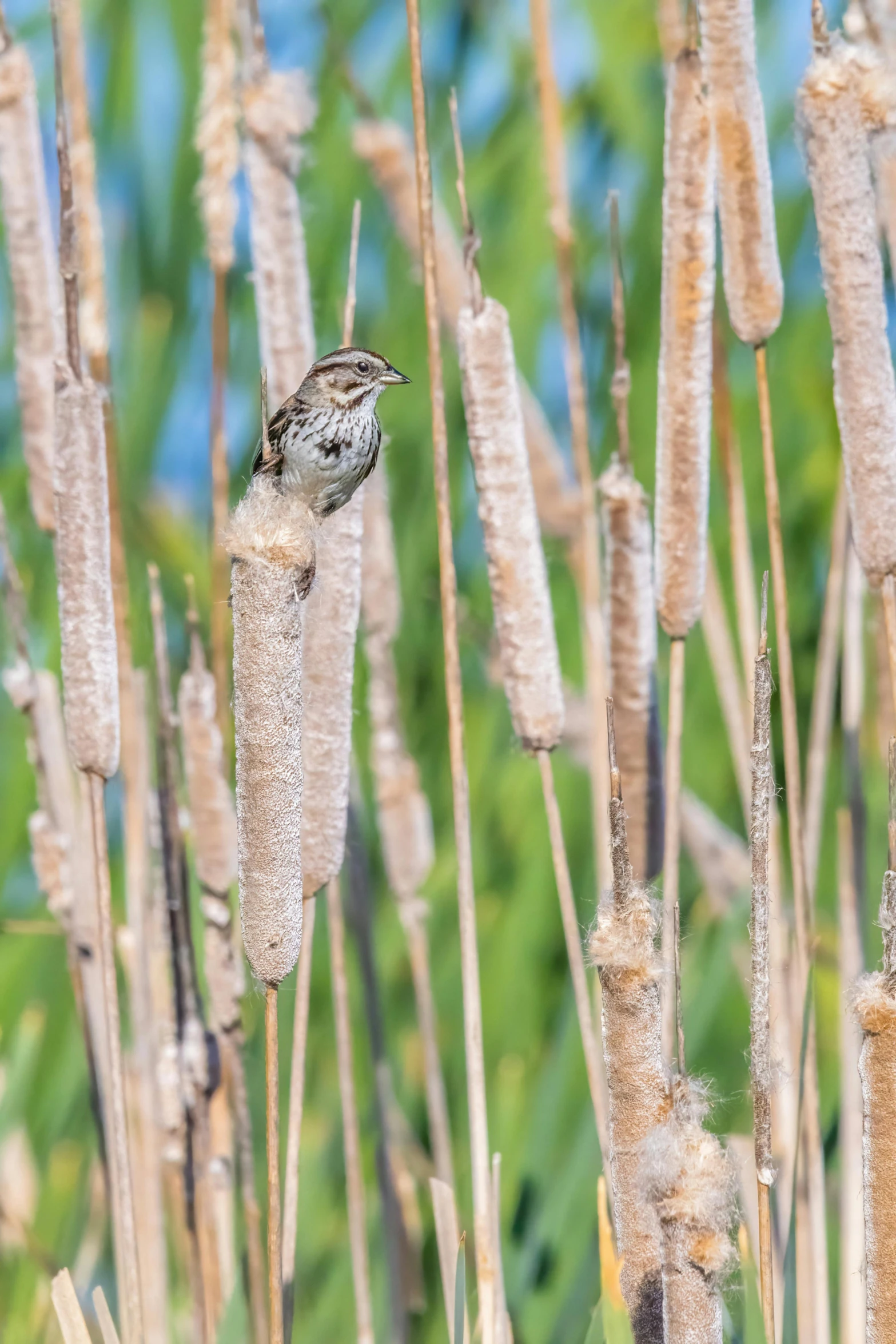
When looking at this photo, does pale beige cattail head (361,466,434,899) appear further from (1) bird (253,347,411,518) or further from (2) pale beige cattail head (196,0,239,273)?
(2) pale beige cattail head (196,0,239,273)

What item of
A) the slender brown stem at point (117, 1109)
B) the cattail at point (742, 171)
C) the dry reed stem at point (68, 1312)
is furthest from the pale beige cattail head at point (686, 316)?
the dry reed stem at point (68, 1312)

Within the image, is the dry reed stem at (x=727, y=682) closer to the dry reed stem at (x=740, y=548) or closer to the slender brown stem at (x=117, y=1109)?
the dry reed stem at (x=740, y=548)

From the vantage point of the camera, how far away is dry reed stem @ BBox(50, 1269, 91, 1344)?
1153mm

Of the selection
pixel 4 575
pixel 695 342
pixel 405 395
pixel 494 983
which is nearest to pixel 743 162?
pixel 695 342

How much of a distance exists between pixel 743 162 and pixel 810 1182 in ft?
3.28

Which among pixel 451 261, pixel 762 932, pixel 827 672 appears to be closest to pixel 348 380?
pixel 451 261

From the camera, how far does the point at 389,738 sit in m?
1.87

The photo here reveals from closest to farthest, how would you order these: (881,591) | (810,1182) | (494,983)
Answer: (881,591) < (810,1182) < (494,983)

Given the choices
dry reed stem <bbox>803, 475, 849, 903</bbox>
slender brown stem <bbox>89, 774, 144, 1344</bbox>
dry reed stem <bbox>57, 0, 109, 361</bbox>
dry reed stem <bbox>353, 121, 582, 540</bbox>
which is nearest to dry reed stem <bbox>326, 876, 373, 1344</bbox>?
slender brown stem <bbox>89, 774, 144, 1344</bbox>

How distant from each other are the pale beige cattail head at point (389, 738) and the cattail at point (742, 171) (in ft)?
1.65

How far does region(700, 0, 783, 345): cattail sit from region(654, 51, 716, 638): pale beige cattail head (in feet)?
0.05

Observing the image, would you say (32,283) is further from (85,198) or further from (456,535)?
(456,535)

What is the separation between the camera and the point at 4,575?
1505 mm

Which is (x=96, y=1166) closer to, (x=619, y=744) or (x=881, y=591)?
(x=619, y=744)
